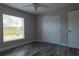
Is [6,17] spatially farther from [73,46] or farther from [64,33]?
[73,46]

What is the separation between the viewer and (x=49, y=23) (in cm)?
602

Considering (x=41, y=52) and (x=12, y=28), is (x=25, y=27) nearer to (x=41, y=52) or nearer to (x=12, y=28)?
(x=12, y=28)

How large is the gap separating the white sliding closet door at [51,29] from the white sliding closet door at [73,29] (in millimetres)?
806

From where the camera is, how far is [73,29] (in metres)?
4.59

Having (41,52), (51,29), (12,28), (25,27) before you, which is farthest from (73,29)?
(12,28)

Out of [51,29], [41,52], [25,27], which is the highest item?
[25,27]

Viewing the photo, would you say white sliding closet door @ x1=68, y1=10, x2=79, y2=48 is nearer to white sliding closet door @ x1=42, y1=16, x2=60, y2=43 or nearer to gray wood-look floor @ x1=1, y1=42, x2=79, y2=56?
gray wood-look floor @ x1=1, y1=42, x2=79, y2=56

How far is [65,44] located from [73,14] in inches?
62.2

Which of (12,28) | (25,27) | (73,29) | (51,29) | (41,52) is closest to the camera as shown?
(41,52)

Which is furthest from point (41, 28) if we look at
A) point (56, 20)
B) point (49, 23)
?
point (56, 20)

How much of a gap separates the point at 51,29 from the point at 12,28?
2.39m

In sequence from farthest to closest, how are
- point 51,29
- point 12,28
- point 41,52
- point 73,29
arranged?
point 51,29, point 12,28, point 73,29, point 41,52

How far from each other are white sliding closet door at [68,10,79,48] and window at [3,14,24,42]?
260 cm

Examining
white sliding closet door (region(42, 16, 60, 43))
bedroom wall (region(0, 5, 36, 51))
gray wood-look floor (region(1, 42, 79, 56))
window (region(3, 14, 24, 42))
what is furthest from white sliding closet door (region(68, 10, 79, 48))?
window (region(3, 14, 24, 42))
